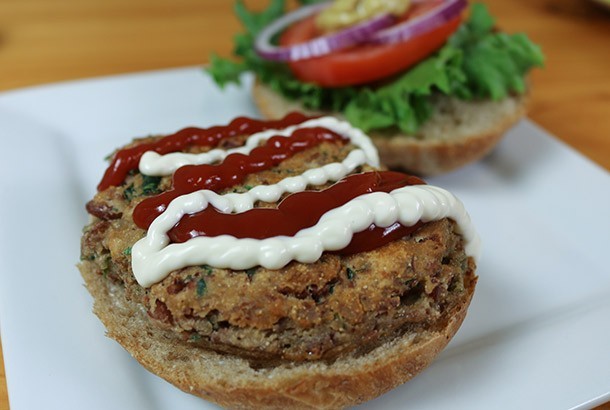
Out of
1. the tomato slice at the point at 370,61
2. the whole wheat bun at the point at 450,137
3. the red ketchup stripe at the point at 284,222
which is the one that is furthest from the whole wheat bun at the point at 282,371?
the tomato slice at the point at 370,61

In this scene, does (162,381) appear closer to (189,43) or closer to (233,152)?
(233,152)

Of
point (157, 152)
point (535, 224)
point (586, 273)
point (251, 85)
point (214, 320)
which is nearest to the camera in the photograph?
point (214, 320)

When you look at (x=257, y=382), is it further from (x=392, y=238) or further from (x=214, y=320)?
(x=392, y=238)

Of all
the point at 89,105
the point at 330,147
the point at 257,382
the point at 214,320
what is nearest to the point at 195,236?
the point at 214,320

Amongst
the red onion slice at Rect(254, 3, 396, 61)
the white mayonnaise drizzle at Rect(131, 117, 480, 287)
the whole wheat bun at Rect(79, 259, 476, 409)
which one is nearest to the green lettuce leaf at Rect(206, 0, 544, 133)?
the red onion slice at Rect(254, 3, 396, 61)

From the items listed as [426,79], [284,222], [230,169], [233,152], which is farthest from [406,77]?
[284,222]

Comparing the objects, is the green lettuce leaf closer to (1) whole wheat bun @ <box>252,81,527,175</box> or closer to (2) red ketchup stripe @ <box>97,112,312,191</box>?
(1) whole wheat bun @ <box>252,81,527,175</box>
